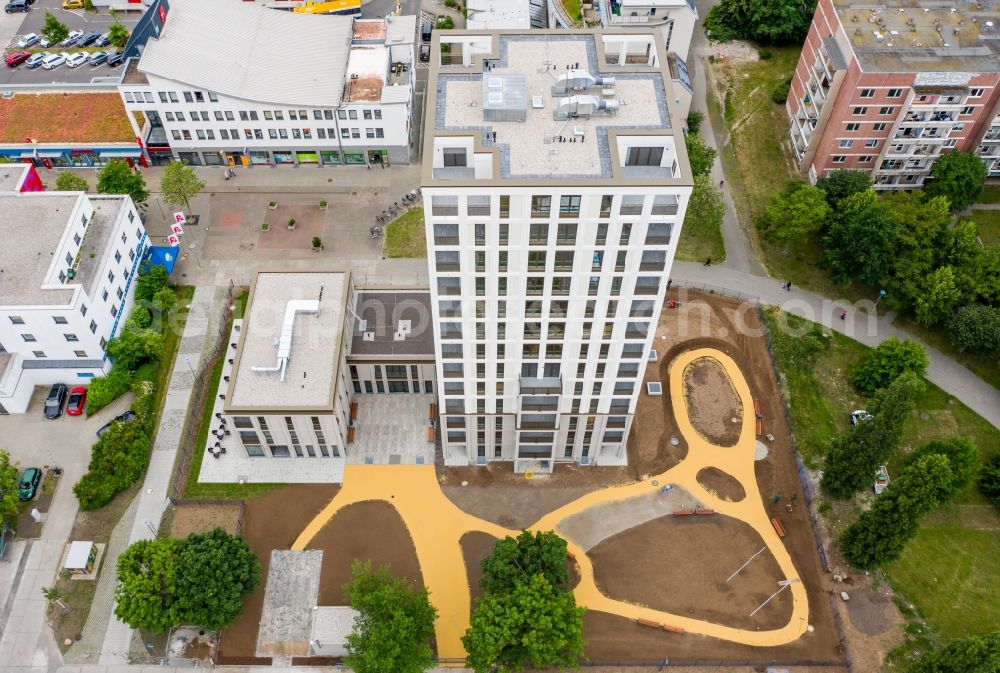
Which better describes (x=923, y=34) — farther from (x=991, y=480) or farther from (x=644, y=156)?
(x=644, y=156)

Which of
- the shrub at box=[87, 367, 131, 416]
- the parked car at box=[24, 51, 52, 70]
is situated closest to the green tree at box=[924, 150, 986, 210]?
the shrub at box=[87, 367, 131, 416]

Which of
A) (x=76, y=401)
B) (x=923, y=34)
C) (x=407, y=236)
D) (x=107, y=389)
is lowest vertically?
(x=76, y=401)

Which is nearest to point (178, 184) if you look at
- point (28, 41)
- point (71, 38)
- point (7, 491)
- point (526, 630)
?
point (7, 491)

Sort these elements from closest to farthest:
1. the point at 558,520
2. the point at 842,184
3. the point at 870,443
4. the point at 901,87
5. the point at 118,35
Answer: the point at 870,443 → the point at 558,520 → the point at 901,87 → the point at 842,184 → the point at 118,35

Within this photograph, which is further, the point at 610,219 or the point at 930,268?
the point at 930,268

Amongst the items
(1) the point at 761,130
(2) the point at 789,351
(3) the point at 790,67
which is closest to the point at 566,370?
(2) the point at 789,351

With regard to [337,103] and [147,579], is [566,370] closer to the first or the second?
[147,579]
